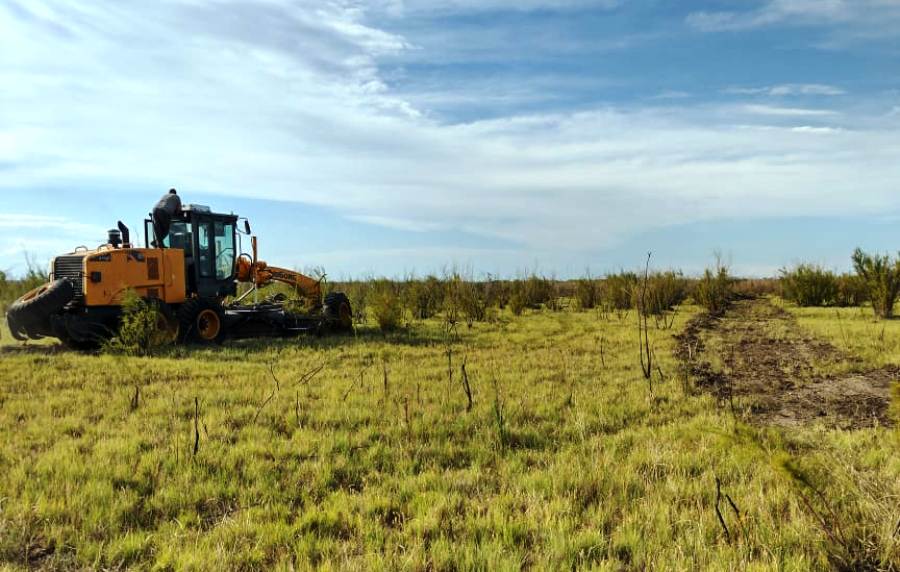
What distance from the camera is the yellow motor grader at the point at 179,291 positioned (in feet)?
32.5

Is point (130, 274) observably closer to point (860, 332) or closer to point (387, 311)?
point (387, 311)

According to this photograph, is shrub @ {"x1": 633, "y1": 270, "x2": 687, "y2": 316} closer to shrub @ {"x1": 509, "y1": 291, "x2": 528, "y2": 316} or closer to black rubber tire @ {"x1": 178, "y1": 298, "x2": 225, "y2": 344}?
shrub @ {"x1": 509, "y1": 291, "x2": 528, "y2": 316}

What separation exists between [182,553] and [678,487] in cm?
296

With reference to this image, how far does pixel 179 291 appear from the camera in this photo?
11281 mm

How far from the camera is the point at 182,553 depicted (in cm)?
310

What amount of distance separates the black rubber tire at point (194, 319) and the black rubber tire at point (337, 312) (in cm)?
227

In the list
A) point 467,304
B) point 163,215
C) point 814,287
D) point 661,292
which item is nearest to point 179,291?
point 163,215

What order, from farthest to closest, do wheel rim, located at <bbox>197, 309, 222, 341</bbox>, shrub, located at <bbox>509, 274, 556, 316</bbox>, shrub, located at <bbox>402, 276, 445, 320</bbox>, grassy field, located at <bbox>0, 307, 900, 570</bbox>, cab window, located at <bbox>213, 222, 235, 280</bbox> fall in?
shrub, located at <bbox>509, 274, 556, 316</bbox> → shrub, located at <bbox>402, 276, 445, 320</bbox> → cab window, located at <bbox>213, 222, 235, 280</bbox> → wheel rim, located at <bbox>197, 309, 222, 341</bbox> → grassy field, located at <bbox>0, 307, 900, 570</bbox>

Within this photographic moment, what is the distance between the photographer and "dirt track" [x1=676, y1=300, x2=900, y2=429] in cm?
593

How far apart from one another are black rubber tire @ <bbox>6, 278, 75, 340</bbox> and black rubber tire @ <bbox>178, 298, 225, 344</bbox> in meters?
1.76

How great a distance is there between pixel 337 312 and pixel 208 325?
8.85 feet

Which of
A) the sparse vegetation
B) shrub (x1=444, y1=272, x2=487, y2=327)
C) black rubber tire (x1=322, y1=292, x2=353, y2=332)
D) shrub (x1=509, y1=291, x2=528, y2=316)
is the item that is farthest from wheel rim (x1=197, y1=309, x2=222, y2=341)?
shrub (x1=509, y1=291, x2=528, y2=316)

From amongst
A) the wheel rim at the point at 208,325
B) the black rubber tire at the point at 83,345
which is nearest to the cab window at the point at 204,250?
the wheel rim at the point at 208,325

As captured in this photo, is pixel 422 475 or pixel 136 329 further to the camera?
pixel 136 329
